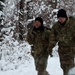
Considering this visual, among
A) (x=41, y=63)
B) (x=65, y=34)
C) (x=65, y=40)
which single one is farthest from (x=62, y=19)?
(x=41, y=63)

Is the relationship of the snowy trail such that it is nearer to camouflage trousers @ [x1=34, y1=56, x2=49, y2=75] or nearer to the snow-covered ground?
the snow-covered ground

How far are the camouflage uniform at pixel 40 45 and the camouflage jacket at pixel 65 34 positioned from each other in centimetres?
32

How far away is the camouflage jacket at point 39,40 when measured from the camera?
8.13 meters

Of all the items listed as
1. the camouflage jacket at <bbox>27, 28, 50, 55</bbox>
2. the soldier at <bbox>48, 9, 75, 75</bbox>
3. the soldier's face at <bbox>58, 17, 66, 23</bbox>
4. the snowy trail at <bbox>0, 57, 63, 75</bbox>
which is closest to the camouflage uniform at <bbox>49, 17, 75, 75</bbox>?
the soldier at <bbox>48, 9, 75, 75</bbox>

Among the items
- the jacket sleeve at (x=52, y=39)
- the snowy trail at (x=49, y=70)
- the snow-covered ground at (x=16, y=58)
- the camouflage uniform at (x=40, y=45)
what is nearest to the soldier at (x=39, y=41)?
the camouflage uniform at (x=40, y=45)

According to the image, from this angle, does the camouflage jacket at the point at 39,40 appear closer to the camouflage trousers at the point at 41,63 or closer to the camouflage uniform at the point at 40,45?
the camouflage uniform at the point at 40,45

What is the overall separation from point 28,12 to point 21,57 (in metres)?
5.11

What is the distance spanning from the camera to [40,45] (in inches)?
324

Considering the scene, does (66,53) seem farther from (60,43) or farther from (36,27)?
(36,27)

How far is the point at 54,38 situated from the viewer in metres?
7.82

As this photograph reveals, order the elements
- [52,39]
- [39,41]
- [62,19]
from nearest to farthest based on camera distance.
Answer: [62,19] < [52,39] < [39,41]

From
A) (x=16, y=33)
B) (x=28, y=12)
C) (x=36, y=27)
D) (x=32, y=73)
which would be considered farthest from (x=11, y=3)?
(x=36, y=27)

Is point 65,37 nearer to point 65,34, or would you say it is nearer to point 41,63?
point 65,34

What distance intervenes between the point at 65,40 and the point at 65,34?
14 centimetres
